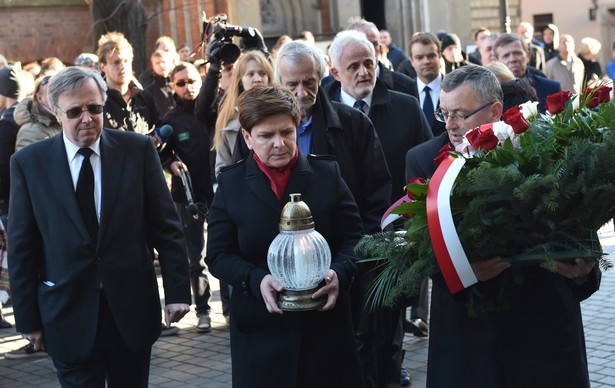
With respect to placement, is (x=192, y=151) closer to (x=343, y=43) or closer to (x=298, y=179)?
(x=343, y=43)

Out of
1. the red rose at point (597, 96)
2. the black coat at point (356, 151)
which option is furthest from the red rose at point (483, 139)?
the black coat at point (356, 151)

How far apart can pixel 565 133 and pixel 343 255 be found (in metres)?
1.29

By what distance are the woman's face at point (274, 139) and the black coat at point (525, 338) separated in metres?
0.93

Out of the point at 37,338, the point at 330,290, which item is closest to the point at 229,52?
the point at 37,338

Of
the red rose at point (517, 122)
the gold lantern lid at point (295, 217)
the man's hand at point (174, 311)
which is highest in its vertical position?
the red rose at point (517, 122)

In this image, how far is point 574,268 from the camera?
414 centimetres

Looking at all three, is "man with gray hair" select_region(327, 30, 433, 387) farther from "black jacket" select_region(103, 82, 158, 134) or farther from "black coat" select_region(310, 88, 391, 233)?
"black jacket" select_region(103, 82, 158, 134)

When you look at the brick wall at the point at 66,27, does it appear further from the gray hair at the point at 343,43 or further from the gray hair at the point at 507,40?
the gray hair at the point at 343,43

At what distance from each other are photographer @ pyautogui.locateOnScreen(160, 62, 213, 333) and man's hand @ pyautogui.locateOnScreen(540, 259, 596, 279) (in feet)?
18.2

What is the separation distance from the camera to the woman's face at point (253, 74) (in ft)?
24.6

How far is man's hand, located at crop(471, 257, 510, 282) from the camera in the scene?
410cm

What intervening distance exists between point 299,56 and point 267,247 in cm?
159

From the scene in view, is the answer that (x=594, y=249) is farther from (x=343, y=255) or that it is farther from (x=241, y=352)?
(x=241, y=352)

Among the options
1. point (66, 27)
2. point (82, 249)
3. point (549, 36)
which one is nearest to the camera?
point (82, 249)
